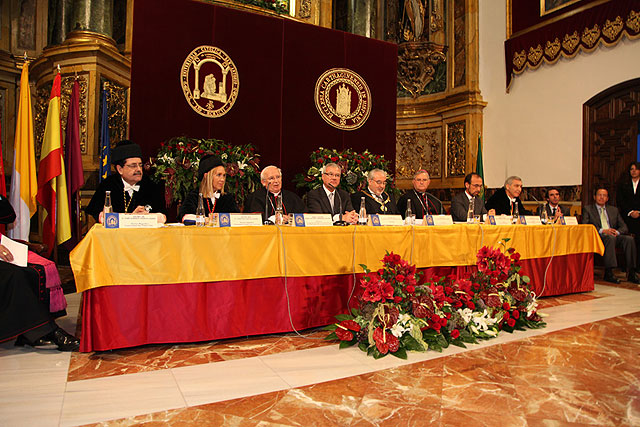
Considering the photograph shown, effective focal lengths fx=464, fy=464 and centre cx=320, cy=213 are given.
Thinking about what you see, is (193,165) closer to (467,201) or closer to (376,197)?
(376,197)

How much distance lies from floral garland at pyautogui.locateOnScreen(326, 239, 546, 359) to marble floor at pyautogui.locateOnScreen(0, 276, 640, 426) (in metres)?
0.09

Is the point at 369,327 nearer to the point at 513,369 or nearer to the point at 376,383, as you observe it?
the point at 376,383

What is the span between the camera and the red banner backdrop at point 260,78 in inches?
205

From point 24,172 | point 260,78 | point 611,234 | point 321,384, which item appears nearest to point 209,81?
point 260,78

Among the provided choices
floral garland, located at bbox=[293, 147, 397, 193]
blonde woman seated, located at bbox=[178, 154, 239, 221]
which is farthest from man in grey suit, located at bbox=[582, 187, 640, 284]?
blonde woman seated, located at bbox=[178, 154, 239, 221]

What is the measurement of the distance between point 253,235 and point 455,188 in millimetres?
6739

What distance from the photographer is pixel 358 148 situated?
6625mm

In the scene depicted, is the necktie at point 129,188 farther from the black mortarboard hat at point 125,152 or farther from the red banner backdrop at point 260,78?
the red banner backdrop at point 260,78

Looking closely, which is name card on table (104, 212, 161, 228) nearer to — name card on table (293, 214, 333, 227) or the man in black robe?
the man in black robe

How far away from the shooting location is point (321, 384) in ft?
7.58

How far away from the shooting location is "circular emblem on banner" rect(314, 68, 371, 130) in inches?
249

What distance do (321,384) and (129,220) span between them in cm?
146

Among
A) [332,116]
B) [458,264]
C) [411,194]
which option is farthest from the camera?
[332,116]

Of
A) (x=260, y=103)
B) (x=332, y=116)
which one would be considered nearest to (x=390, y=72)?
(x=332, y=116)
